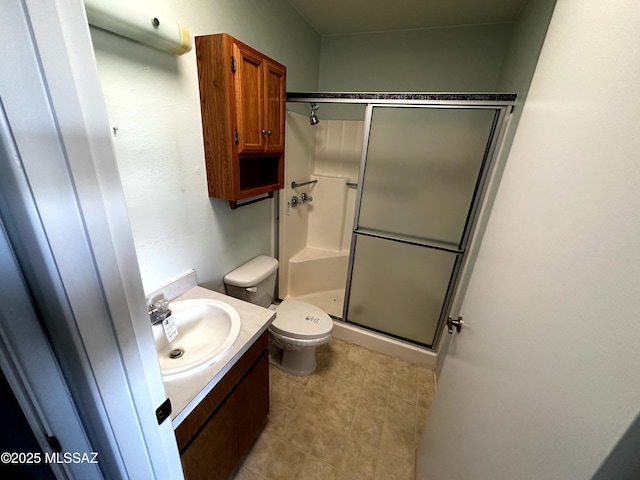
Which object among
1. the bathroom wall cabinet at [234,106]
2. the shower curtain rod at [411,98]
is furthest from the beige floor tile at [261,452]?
the shower curtain rod at [411,98]

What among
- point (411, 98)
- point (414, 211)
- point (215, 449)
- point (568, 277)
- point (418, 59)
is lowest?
point (215, 449)

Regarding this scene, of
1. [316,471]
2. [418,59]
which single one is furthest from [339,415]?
[418,59]

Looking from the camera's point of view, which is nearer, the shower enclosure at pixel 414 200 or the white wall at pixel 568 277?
the white wall at pixel 568 277

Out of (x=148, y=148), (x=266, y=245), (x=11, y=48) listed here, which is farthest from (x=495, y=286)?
(x=266, y=245)

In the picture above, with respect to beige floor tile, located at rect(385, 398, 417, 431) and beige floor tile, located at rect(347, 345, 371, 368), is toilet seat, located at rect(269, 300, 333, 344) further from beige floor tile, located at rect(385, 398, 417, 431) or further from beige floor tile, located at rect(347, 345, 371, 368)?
beige floor tile, located at rect(385, 398, 417, 431)

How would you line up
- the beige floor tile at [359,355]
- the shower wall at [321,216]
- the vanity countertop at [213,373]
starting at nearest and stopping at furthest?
the vanity countertop at [213,373] → the beige floor tile at [359,355] → the shower wall at [321,216]

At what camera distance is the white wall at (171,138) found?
93 cm

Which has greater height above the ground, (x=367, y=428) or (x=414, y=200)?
(x=414, y=200)

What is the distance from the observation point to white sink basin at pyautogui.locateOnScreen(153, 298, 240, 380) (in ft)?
3.46

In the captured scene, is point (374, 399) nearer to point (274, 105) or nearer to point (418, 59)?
point (274, 105)

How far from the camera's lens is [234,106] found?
1.17 m

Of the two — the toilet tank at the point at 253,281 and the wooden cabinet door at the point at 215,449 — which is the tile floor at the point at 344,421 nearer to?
the wooden cabinet door at the point at 215,449

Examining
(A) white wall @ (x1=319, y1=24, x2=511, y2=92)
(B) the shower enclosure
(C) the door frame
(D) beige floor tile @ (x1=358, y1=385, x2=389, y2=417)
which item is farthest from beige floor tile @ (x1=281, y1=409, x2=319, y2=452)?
(A) white wall @ (x1=319, y1=24, x2=511, y2=92)

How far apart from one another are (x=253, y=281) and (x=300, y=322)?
42cm
